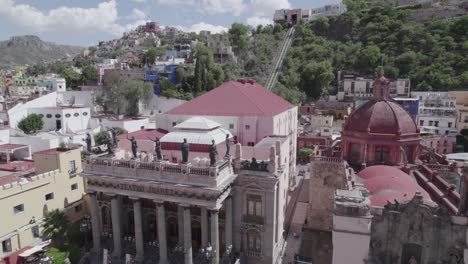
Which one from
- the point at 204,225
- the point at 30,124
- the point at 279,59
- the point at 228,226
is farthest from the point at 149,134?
the point at 279,59

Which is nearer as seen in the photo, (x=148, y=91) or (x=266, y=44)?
(x=148, y=91)

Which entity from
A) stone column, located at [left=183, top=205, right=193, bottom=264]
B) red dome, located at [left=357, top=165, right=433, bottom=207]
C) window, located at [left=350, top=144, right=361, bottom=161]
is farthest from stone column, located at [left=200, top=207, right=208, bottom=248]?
window, located at [left=350, top=144, right=361, bottom=161]

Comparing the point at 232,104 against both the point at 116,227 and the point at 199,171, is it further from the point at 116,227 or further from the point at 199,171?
the point at 116,227

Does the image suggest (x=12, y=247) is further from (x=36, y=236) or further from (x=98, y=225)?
(x=98, y=225)

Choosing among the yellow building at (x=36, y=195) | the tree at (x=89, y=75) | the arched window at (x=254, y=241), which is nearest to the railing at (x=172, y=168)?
the arched window at (x=254, y=241)

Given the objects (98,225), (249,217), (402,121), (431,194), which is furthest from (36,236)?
(402,121)

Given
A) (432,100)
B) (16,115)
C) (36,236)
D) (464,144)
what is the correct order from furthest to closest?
(432,100) → (16,115) → (464,144) → (36,236)

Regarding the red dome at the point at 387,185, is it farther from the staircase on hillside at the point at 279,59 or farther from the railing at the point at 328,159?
the staircase on hillside at the point at 279,59
